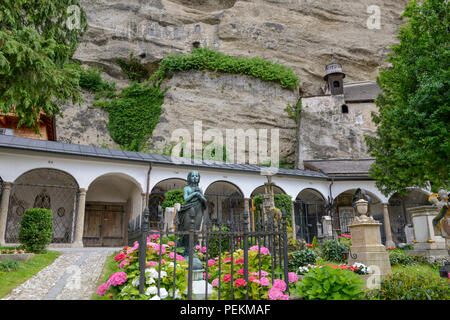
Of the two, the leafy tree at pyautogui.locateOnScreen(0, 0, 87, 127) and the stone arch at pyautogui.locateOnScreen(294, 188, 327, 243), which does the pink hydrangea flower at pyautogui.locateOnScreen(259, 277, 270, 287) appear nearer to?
the leafy tree at pyautogui.locateOnScreen(0, 0, 87, 127)

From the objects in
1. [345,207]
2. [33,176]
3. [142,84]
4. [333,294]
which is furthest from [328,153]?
[333,294]

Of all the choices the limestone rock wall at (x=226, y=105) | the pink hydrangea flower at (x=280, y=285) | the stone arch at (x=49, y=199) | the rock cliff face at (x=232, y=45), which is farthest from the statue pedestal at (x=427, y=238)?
the limestone rock wall at (x=226, y=105)

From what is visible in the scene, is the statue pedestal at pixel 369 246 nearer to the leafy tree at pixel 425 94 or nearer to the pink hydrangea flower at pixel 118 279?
the leafy tree at pixel 425 94

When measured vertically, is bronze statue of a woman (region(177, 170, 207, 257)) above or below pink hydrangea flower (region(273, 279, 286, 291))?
above

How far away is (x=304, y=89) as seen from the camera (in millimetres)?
32875

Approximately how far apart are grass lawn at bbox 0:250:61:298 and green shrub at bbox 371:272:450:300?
6.77 m

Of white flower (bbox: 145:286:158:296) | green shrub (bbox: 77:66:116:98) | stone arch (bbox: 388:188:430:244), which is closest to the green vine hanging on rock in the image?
green shrub (bbox: 77:66:116:98)

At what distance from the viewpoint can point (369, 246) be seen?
9562 mm

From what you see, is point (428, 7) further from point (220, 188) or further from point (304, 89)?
point (304, 89)

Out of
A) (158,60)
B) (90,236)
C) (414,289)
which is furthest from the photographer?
(158,60)

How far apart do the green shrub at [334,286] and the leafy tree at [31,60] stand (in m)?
6.23

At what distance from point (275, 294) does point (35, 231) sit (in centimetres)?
847

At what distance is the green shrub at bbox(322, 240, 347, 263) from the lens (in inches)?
445

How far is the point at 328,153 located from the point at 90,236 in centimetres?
1950
